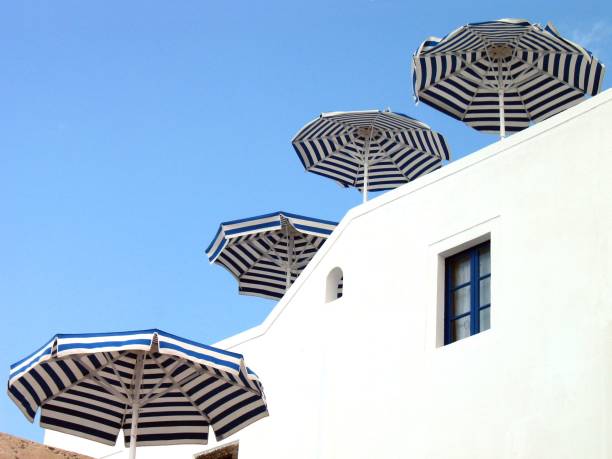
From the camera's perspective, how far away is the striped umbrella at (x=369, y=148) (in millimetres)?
27266

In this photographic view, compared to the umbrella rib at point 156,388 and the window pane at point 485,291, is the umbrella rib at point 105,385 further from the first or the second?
the window pane at point 485,291

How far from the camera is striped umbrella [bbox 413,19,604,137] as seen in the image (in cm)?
2369

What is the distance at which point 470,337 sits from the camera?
17.3 meters

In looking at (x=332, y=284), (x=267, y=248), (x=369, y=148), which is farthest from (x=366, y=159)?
(x=332, y=284)

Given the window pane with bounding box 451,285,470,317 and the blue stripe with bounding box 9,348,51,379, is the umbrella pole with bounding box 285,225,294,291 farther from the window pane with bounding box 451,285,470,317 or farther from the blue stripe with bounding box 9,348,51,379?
the blue stripe with bounding box 9,348,51,379

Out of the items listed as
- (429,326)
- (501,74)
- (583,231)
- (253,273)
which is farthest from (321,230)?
(583,231)

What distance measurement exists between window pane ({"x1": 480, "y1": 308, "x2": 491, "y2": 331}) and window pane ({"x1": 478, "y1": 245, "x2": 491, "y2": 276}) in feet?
1.87

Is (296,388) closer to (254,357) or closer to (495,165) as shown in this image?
(254,357)

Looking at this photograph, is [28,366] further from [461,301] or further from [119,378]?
[461,301]

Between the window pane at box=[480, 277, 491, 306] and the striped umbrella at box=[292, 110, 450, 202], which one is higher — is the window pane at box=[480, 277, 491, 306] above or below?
below

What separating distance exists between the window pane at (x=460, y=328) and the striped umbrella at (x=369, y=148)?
31.0ft

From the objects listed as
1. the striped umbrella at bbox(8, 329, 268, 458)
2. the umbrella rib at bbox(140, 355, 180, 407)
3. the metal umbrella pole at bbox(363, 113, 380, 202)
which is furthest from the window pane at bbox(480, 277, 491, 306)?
the metal umbrella pole at bbox(363, 113, 380, 202)

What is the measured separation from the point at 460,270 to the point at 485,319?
1067 mm

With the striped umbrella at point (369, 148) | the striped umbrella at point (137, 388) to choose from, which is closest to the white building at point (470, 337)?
the striped umbrella at point (137, 388)
